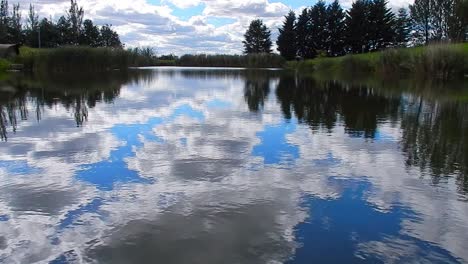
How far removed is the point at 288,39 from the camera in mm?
72375

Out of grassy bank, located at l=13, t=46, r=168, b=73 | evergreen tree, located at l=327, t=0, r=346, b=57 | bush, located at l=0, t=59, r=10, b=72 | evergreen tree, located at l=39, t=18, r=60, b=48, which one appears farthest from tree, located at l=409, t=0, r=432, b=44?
evergreen tree, located at l=39, t=18, r=60, b=48

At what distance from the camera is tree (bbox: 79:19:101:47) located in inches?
2803

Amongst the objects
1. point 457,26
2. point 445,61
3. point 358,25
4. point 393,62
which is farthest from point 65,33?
point 445,61

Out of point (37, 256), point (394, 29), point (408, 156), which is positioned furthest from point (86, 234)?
A: point (394, 29)

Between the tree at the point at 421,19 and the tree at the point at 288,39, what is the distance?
18.5 meters

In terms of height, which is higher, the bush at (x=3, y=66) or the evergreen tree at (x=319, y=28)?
the evergreen tree at (x=319, y=28)

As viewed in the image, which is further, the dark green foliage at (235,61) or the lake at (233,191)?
the dark green foliage at (235,61)

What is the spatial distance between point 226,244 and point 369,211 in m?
1.56

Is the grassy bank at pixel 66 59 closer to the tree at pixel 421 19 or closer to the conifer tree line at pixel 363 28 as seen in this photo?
the conifer tree line at pixel 363 28

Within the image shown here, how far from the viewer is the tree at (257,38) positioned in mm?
88250

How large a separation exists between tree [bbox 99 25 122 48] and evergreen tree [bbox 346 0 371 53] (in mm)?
38792

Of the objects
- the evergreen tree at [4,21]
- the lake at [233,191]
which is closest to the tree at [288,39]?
the evergreen tree at [4,21]

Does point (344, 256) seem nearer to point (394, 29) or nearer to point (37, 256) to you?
point (37, 256)

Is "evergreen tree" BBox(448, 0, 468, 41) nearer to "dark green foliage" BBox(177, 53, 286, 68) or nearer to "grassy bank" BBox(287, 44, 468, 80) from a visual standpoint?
"grassy bank" BBox(287, 44, 468, 80)
